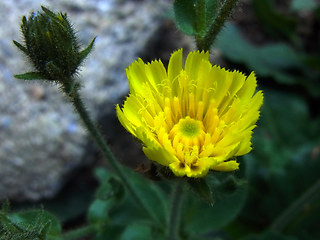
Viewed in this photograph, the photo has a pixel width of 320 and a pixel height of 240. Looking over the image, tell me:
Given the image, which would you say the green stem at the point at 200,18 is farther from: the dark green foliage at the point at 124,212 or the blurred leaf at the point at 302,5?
the blurred leaf at the point at 302,5

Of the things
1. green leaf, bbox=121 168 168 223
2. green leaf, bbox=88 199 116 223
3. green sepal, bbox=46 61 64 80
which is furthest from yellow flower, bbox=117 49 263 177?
green leaf, bbox=121 168 168 223

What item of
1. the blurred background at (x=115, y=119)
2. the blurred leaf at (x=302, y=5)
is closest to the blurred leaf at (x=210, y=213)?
the blurred background at (x=115, y=119)

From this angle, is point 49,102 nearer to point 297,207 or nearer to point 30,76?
point 30,76

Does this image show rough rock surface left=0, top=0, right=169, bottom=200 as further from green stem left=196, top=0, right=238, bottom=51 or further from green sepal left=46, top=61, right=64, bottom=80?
green stem left=196, top=0, right=238, bottom=51

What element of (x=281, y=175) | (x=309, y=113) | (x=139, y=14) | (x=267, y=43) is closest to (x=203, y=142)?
(x=281, y=175)

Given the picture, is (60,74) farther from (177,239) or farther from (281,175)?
(281,175)
